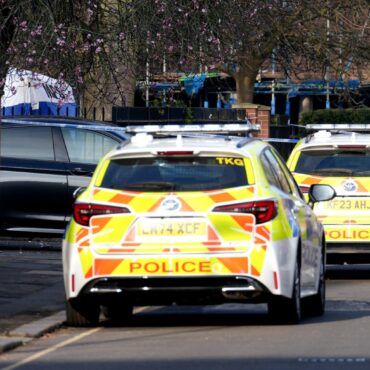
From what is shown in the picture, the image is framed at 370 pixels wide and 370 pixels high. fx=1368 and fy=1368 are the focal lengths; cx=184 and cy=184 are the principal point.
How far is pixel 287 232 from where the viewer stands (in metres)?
10.5

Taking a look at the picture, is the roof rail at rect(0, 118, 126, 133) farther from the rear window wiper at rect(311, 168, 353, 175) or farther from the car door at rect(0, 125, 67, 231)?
the rear window wiper at rect(311, 168, 353, 175)

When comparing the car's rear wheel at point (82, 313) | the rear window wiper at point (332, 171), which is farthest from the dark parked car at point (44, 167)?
the car's rear wheel at point (82, 313)

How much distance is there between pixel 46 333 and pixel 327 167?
219 inches

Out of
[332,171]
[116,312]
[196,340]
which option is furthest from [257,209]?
[332,171]

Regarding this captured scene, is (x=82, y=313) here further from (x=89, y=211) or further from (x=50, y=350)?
(x=50, y=350)

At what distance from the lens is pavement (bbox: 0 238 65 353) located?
35.0ft

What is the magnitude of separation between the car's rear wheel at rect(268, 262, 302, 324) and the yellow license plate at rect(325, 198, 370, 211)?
428 centimetres

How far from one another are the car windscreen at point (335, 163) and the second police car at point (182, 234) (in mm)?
4631

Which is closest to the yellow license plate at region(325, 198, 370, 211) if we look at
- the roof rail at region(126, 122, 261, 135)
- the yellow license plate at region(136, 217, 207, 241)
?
the roof rail at region(126, 122, 261, 135)

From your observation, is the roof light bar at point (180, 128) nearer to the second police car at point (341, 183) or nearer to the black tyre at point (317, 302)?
the black tyre at point (317, 302)

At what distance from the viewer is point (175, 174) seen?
10.6 meters

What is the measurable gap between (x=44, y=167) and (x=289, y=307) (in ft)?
25.3

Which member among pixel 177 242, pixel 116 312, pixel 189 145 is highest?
pixel 189 145

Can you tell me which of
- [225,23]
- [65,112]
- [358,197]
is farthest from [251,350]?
[65,112]
